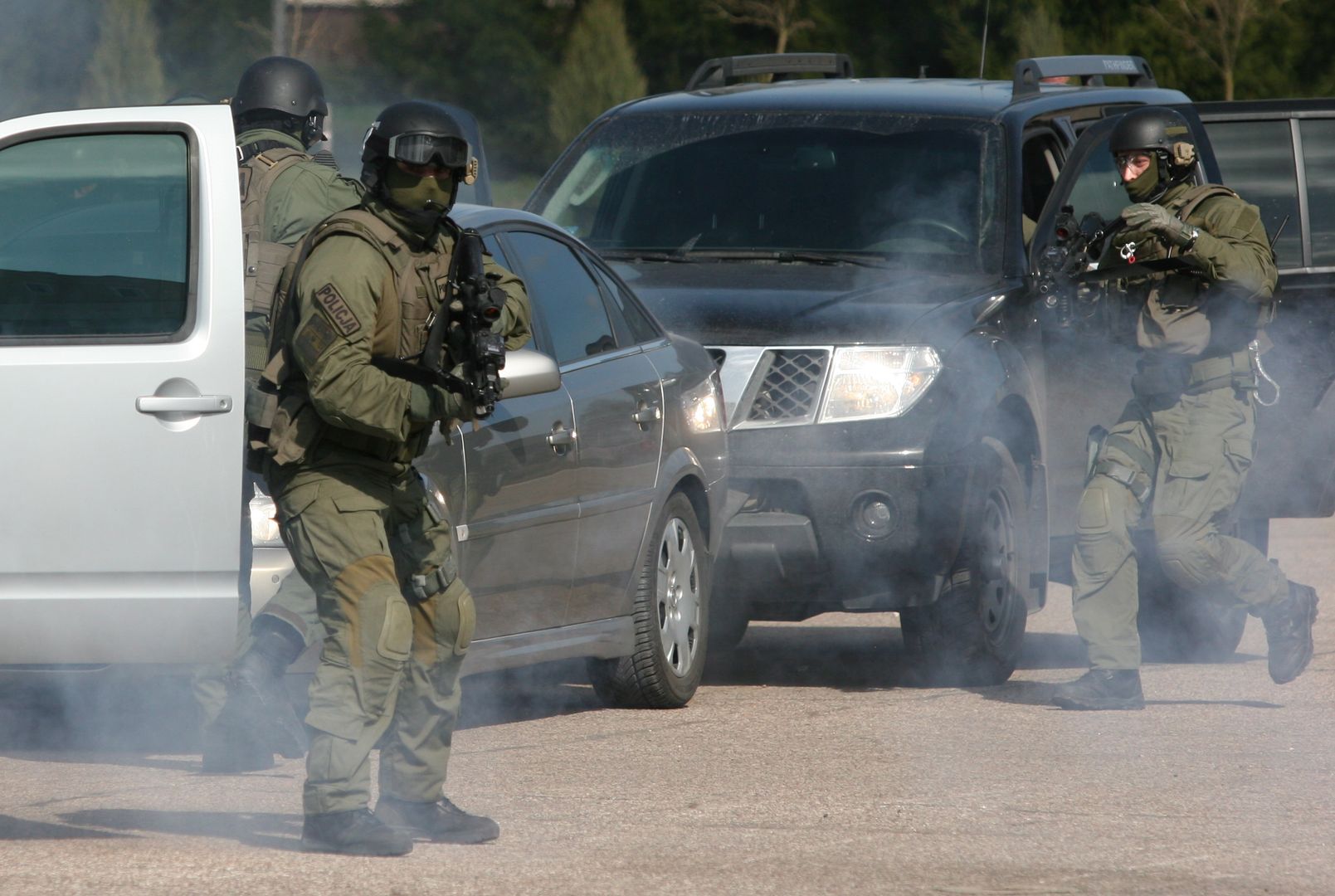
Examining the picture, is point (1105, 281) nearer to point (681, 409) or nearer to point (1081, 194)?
point (1081, 194)

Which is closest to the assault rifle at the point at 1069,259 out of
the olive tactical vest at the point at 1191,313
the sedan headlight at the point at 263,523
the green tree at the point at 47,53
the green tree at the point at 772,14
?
the olive tactical vest at the point at 1191,313

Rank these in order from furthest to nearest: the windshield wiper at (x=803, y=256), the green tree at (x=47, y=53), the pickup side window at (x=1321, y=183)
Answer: the green tree at (x=47, y=53), the pickup side window at (x=1321, y=183), the windshield wiper at (x=803, y=256)

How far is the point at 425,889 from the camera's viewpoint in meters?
4.52

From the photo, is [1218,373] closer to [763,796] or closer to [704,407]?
[704,407]

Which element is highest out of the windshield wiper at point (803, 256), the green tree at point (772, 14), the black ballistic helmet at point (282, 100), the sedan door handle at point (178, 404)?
the black ballistic helmet at point (282, 100)

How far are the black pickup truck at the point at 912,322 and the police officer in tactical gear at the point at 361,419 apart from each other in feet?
8.64

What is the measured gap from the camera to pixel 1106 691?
7156 millimetres

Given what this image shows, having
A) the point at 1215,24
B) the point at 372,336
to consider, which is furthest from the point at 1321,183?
the point at 1215,24

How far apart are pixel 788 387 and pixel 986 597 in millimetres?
1068

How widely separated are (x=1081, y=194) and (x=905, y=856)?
4079mm

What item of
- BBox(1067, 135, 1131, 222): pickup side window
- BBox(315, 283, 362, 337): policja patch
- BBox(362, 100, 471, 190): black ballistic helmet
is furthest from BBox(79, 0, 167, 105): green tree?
BBox(315, 283, 362, 337): policja patch

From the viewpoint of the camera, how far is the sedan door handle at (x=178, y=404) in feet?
Result: 16.2

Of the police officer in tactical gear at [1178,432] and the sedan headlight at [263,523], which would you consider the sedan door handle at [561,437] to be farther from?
the police officer in tactical gear at [1178,432]

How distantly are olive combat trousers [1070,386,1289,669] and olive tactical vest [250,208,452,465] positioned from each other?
319 cm
